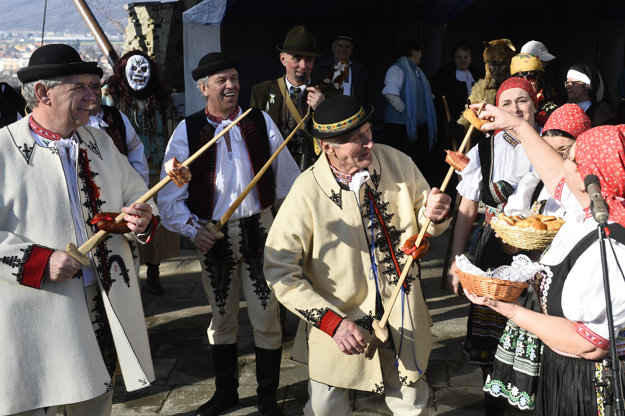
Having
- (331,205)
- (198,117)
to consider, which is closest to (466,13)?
(198,117)

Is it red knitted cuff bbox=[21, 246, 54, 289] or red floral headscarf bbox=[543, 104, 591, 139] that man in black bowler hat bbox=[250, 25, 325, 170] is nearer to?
red floral headscarf bbox=[543, 104, 591, 139]

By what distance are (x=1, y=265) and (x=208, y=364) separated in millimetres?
2541

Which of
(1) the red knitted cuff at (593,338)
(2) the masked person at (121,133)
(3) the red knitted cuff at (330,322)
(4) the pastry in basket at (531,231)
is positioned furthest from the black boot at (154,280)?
(1) the red knitted cuff at (593,338)

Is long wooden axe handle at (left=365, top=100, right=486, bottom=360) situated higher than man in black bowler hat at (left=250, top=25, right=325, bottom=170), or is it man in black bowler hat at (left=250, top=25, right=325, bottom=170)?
man in black bowler hat at (left=250, top=25, right=325, bottom=170)

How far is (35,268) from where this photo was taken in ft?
10.3

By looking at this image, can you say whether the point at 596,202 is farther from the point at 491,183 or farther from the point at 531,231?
the point at 491,183

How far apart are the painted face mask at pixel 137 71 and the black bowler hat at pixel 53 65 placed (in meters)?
2.92

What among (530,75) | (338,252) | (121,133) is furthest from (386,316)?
(530,75)

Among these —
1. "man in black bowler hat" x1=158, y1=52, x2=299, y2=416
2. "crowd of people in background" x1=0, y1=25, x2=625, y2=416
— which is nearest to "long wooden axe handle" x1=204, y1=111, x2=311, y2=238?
"crowd of people in background" x1=0, y1=25, x2=625, y2=416

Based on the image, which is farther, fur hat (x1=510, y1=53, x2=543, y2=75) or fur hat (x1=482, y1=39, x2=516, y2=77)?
fur hat (x1=482, y1=39, x2=516, y2=77)

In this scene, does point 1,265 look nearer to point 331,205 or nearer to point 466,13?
point 331,205

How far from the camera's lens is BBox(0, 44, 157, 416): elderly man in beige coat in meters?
3.18

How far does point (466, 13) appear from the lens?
11656 millimetres

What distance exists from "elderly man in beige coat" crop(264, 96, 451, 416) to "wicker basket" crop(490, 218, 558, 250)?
12.6 inches
